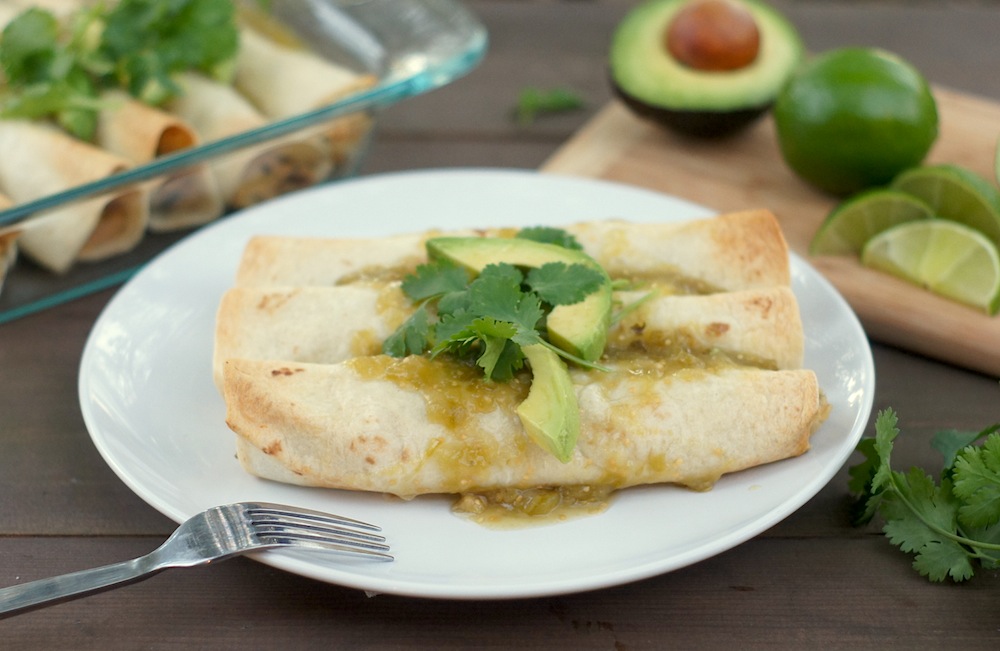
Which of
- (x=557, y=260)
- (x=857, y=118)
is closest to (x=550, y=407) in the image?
(x=557, y=260)

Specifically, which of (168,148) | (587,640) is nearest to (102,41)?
(168,148)

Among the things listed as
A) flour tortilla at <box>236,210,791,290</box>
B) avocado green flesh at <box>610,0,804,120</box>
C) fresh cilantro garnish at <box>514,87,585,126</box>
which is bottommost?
fresh cilantro garnish at <box>514,87,585,126</box>

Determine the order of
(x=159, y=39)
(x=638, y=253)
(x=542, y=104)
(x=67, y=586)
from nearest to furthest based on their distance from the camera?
(x=67, y=586), (x=638, y=253), (x=159, y=39), (x=542, y=104)

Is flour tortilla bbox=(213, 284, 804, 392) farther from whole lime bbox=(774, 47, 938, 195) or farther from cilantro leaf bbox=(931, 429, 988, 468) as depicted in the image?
whole lime bbox=(774, 47, 938, 195)

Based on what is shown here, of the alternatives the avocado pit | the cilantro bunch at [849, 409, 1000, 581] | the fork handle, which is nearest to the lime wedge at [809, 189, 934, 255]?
the avocado pit

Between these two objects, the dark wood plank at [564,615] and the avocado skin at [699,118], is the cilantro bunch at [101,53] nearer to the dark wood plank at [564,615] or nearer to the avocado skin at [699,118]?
the avocado skin at [699,118]

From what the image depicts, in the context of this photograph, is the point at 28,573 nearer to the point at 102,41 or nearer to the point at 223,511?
the point at 223,511

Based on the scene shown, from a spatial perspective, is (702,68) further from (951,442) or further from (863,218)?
(951,442)

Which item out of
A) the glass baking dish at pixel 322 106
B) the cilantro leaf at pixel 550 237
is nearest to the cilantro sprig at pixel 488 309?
the cilantro leaf at pixel 550 237
